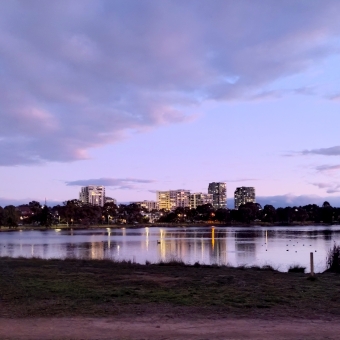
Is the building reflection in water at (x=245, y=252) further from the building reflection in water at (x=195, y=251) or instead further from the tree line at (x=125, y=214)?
the tree line at (x=125, y=214)

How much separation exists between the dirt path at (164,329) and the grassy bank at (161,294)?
715 mm

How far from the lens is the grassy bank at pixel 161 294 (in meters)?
10.2

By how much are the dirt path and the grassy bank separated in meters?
0.71

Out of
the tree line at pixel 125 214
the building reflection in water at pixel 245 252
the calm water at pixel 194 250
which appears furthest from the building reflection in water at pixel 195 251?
the tree line at pixel 125 214

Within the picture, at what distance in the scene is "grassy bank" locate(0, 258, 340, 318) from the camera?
10.2m

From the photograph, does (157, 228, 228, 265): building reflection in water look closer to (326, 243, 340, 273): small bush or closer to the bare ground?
(326, 243, 340, 273): small bush

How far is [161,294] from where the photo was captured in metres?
12.2

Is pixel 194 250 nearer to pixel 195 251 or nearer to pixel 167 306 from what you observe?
pixel 195 251

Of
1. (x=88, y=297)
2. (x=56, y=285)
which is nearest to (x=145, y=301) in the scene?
(x=88, y=297)

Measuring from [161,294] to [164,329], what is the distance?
12.7 ft

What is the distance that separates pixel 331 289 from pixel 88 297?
6.73 meters

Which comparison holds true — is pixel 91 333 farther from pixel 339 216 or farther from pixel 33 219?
pixel 339 216

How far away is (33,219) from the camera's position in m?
175

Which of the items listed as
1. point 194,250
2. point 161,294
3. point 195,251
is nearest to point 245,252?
point 195,251
